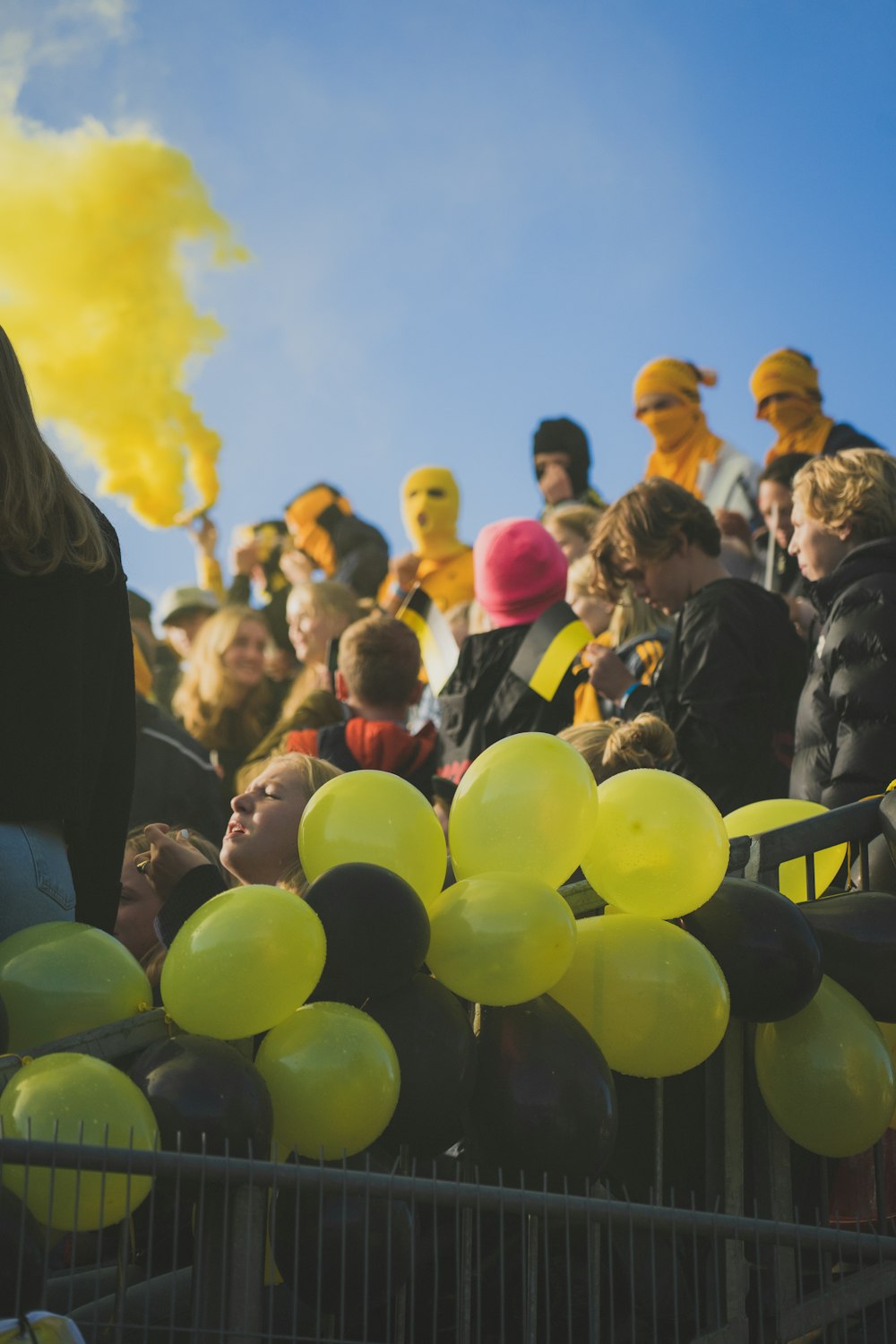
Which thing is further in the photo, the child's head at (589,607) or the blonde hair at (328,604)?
the blonde hair at (328,604)

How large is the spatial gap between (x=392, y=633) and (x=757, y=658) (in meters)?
1.33

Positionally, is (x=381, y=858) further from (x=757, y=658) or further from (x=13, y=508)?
(x=757, y=658)

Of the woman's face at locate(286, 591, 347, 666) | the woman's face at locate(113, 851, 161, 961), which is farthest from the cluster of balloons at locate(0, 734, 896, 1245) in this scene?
the woman's face at locate(286, 591, 347, 666)

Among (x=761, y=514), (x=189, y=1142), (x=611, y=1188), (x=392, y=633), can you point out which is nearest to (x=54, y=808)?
(x=189, y=1142)

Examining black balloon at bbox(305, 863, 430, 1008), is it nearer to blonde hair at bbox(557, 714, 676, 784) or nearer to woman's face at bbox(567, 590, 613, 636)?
blonde hair at bbox(557, 714, 676, 784)

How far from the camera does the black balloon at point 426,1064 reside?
8.37 ft

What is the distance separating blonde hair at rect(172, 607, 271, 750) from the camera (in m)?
7.07

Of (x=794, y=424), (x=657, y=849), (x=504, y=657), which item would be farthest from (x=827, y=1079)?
(x=794, y=424)

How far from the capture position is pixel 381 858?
2.86m

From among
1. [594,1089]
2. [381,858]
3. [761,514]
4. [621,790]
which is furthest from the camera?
[761,514]

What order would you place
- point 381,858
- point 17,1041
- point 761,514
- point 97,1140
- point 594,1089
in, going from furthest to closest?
point 761,514, point 381,858, point 594,1089, point 17,1041, point 97,1140

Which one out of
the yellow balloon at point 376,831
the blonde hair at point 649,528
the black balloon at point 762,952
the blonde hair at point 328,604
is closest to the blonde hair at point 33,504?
the yellow balloon at point 376,831

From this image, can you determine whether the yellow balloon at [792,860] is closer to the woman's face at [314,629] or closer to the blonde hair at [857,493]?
the blonde hair at [857,493]

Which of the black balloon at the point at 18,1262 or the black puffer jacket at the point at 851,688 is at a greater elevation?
the black puffer jacket at the point at 851,688
